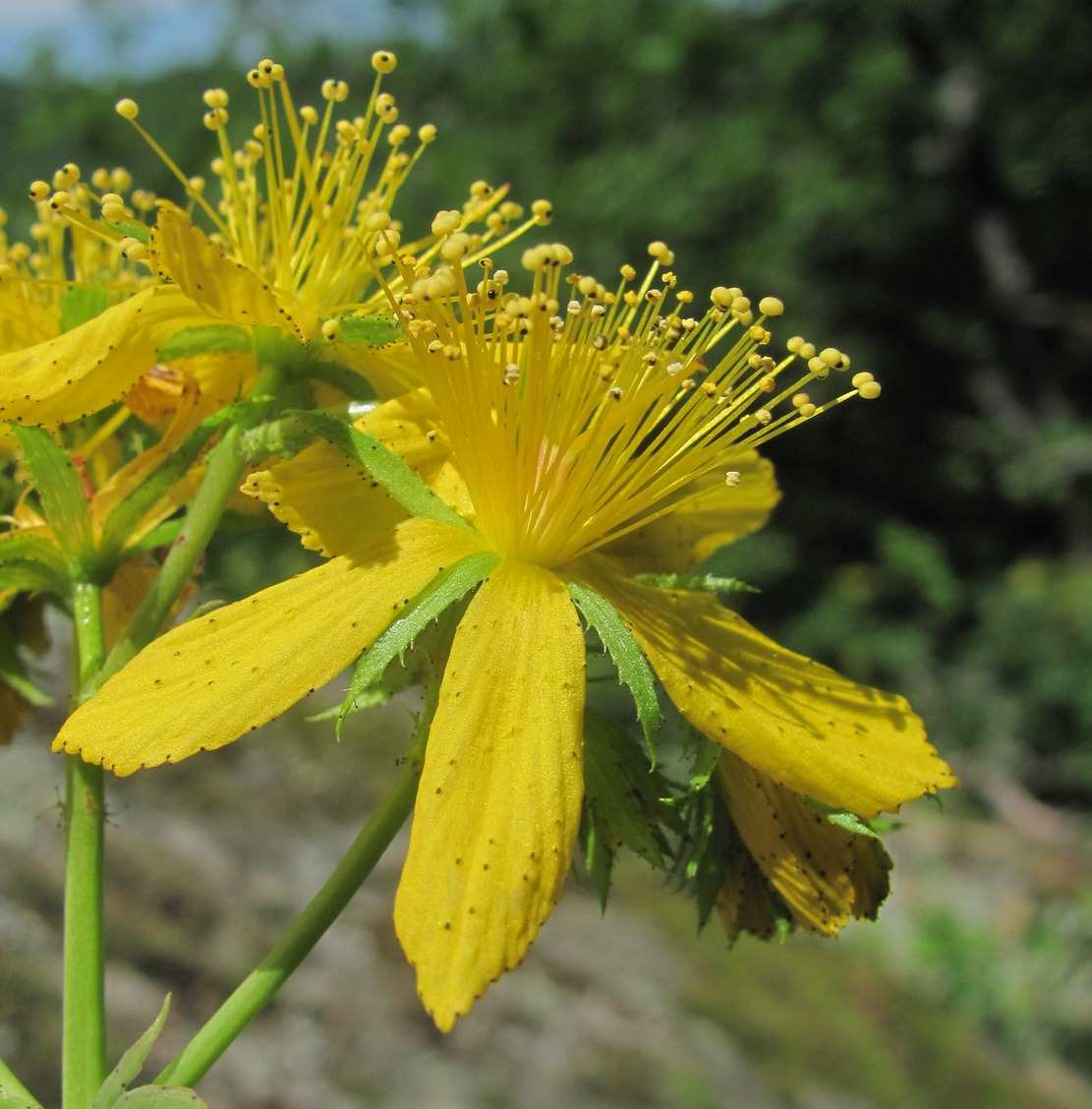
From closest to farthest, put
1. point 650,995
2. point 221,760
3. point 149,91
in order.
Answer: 1. point 650,995
2. point 221,760
3. point 149,91

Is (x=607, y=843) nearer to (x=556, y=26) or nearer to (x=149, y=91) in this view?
(x=556, y=26)

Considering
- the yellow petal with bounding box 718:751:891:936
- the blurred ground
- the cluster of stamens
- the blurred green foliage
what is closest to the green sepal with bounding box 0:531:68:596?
the cluster of stamens

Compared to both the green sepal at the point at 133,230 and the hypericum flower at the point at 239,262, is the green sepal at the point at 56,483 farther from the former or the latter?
the green sepal at the point at 133,230

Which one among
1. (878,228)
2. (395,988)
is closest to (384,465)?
(395,988)

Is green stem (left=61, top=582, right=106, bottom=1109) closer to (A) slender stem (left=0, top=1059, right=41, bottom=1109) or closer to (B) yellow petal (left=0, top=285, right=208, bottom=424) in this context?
(A) slender stem (left=0, top=1059, right=41, bottom=1109)

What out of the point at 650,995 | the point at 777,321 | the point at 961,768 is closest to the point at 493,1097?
the point at 650,995

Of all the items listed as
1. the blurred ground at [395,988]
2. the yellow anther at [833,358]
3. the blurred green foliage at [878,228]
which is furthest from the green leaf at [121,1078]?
the blurred green foliage at [878,228]

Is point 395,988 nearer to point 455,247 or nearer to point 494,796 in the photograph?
point 494,796
